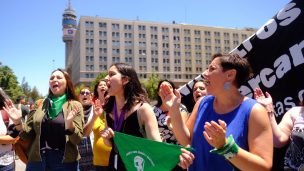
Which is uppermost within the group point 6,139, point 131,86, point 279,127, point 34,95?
point 34,95

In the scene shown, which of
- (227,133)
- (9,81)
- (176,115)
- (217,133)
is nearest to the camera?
(217,133)

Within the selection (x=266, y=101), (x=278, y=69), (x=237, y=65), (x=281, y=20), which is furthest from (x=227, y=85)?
(x=281, y=20)

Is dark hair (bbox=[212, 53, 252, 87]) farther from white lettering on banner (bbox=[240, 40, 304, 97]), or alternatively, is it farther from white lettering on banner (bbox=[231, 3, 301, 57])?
white lettering on banner (bbox=[231, 3, 301, 57])

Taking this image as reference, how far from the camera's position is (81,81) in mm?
95375

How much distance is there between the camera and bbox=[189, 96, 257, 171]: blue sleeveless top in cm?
228

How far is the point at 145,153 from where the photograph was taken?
2811 mm

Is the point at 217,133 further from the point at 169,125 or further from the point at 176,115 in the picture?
the point at 169,125

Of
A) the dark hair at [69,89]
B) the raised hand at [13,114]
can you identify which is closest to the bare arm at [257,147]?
the dark hair at [69,89]

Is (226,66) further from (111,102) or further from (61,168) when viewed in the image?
(61,168)

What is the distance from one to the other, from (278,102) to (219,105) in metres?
1.41

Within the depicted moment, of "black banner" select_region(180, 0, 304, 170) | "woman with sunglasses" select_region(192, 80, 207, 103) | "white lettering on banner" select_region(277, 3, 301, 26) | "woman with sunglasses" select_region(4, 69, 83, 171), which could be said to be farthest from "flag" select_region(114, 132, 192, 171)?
"woman with sunglasses" select_region(192, 80, 207, 103)

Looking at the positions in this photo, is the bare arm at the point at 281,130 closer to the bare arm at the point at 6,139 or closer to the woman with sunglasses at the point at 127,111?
the woman with sunglasses at the point at 127,111

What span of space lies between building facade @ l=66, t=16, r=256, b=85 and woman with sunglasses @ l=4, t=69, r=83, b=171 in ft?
302

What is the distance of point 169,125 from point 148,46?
325 feet
